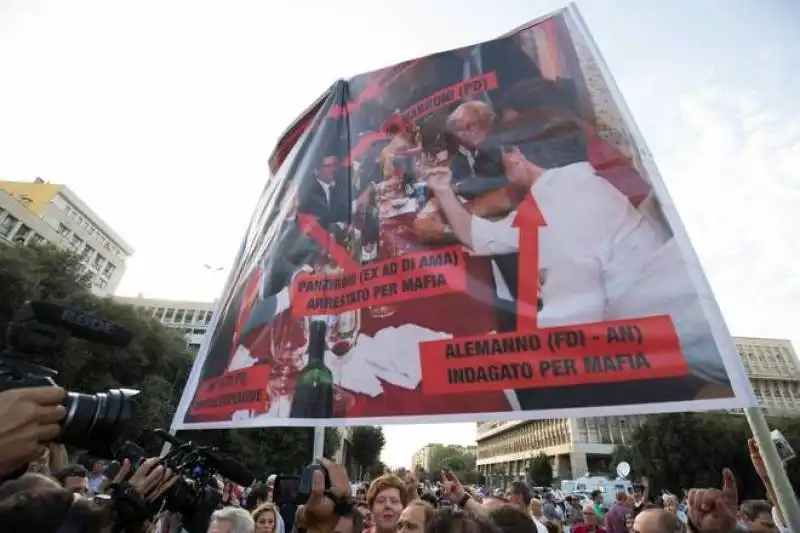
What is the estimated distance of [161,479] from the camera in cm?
192

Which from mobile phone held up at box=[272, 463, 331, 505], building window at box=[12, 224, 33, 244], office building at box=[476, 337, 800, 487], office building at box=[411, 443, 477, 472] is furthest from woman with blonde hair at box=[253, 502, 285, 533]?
office building at box=[411, 443, 477, 472]

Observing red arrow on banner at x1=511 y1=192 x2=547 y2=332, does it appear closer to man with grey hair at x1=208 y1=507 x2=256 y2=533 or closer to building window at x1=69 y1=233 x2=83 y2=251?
man with grey hair at x1=208 y1=507 x2=256 y2=533

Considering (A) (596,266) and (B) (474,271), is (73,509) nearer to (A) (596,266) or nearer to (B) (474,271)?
(B) (474,271)

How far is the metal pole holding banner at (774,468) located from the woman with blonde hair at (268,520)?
12.6ft

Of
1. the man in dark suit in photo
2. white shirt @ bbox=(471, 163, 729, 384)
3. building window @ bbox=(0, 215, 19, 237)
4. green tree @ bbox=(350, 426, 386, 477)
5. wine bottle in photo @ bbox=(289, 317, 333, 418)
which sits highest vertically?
building window @ bbox=(0, 215, 19, 237)

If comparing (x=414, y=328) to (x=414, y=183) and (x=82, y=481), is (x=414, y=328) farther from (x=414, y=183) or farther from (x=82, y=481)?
(x=82, y=481)

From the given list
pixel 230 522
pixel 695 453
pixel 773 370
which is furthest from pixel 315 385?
pixel 773 370

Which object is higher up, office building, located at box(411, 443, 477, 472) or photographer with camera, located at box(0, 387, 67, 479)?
office building, located at box(411, 443, 477, 472)

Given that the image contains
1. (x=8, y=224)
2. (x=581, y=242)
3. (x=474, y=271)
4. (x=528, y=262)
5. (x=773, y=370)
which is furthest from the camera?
(x=773, y=370)

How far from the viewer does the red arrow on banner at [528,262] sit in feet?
8.98

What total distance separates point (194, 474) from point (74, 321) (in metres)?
1.52

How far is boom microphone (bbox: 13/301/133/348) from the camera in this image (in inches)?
48.2

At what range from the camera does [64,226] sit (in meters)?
58.3

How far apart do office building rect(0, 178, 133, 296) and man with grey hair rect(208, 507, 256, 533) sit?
55117mm
